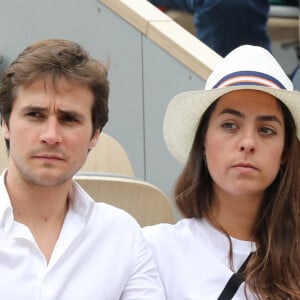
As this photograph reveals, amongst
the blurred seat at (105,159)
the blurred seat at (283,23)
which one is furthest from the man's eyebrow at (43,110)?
the blurred seat at (283,23)

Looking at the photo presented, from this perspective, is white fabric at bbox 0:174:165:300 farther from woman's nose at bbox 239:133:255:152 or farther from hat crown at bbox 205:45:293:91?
hat crown at bbox 205:45:293:91

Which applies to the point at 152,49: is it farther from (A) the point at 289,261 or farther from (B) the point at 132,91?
(A) the point at 289,261

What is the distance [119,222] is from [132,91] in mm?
1933

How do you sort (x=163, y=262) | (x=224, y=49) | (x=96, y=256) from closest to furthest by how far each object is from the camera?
1. (x=96, y=256)
2. (x=163, y=262)
3. (x=224, y=49)

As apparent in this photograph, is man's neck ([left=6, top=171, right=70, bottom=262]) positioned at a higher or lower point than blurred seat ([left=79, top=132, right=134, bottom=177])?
lower

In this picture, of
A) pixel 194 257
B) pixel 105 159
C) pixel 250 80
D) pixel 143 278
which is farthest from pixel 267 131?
pixel 105 159

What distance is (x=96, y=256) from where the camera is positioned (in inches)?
117

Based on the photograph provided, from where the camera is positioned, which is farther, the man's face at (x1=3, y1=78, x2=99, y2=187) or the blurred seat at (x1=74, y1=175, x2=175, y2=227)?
the blurred seat at (x1=74, y1=175, x2=175, y2=227)

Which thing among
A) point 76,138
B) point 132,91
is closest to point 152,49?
point 132,91

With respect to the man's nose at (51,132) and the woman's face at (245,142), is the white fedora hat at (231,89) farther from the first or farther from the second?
the man's nose at (51,132)

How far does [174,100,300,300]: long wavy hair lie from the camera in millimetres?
3164

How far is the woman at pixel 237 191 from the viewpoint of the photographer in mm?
3156

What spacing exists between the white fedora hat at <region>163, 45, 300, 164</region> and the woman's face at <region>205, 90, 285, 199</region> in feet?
0.11

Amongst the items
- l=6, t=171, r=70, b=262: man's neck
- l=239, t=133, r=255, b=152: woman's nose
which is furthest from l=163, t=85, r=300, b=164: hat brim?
l=6, t=171, r=70, b=262: man's neck
